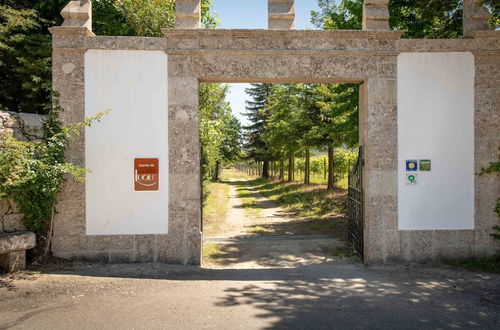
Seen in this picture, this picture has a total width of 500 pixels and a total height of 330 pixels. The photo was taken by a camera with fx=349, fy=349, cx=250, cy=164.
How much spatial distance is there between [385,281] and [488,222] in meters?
2.89

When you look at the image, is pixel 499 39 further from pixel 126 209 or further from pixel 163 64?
pixel 126 209

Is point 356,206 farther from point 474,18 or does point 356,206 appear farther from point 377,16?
point 474,18

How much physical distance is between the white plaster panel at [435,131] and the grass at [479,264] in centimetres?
88

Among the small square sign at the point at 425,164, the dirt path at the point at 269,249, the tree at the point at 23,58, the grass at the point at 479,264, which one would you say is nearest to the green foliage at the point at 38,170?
the dirt path at the point at 269,249

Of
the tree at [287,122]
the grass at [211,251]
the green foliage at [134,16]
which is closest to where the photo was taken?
the grass at [211,251]

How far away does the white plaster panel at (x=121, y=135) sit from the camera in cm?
690

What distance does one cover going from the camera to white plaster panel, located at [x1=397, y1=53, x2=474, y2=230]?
7133mm

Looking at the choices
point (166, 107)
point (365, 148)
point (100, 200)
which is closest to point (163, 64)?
point (166, 107)

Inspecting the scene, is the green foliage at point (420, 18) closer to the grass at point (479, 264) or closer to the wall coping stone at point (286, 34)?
the wall coping stone at point (286, 34)

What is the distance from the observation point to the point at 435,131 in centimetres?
712

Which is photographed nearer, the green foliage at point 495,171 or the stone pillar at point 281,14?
the green foliage at point 495,171

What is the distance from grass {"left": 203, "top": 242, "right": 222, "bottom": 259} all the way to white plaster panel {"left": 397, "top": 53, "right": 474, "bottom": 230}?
4299mm

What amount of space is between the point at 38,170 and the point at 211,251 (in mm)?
4346

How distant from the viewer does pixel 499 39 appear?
7.08 metres
